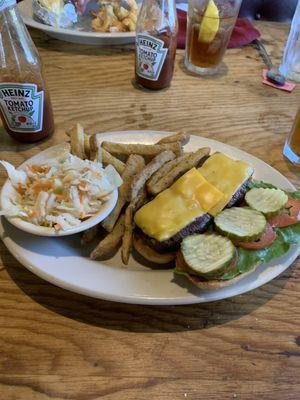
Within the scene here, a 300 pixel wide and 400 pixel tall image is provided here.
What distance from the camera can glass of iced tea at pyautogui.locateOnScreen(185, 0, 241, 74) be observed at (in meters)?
1.83

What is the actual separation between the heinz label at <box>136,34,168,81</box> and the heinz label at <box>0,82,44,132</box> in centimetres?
57

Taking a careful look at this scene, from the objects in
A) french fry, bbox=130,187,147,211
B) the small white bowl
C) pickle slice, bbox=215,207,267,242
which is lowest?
french fry, bbox=130,187,147,211

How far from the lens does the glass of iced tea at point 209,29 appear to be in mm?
1827

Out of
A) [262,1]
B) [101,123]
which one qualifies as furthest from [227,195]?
[262,1]

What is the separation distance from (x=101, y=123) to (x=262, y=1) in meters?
2.24

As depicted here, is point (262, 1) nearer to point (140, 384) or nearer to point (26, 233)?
point (26, 233)

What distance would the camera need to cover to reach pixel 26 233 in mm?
1062

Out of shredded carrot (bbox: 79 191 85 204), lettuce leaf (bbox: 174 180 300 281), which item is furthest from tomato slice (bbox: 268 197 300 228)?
shredded carrot (bbox: 79 191 85 204)

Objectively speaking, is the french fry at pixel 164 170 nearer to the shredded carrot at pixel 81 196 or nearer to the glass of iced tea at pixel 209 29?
the shredded carrot at pixel 81 196

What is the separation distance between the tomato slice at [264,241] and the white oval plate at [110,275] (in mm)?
68

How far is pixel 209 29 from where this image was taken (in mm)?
1840

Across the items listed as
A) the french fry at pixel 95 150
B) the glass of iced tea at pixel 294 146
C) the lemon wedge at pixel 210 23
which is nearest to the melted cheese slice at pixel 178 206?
the french fry at pixel 95 150

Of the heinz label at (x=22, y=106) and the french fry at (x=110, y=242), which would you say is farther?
the heinz label at (x=22, y=106)

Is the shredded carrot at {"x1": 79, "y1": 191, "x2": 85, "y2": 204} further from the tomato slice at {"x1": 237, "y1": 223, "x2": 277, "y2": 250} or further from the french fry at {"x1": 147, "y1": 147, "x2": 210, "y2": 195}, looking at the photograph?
the tomato slice at {"x1": 237, "y1": 223, "x2": 277, "y2": 250}
